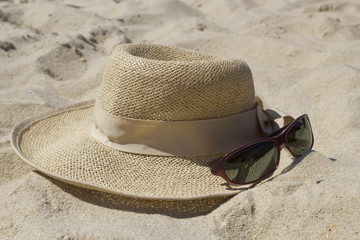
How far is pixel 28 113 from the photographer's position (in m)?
2.43

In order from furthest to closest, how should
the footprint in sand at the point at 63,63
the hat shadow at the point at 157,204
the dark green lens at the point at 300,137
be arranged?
1. the footprint in sand at the point at 63,63
2. the dark green lens at the point at 300,137
3. the hat shadow at the point at 157,204

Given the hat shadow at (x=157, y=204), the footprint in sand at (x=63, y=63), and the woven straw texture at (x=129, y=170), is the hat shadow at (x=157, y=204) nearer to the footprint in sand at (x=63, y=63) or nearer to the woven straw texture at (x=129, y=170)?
the woven straw texture at (x=129, y=170)

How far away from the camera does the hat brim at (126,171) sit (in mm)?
1468

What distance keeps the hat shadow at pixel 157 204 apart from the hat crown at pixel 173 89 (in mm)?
326

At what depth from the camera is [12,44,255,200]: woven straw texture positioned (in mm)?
1492

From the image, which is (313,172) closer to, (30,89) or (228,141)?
(228,141)

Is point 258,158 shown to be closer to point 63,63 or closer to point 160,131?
point 160,131

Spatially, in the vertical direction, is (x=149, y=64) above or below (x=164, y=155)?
above

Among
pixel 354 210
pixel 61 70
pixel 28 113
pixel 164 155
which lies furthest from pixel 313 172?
pixel 61 70

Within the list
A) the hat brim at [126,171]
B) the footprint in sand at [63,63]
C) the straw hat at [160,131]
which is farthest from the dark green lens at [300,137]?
the footprint in sand at [63,63]

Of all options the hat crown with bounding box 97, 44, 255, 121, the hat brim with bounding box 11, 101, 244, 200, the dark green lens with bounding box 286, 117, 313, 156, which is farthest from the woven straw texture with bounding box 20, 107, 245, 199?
the dark green lens with bounding box 286, 117, 313, 156

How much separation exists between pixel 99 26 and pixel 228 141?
3064 millimetres

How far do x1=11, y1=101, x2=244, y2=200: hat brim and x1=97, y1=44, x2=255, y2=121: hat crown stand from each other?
6.8 inches

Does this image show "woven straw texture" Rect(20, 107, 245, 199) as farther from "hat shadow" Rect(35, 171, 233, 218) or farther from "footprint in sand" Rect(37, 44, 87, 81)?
"footprint in sand" Rect(37, 44, 87, 81)
